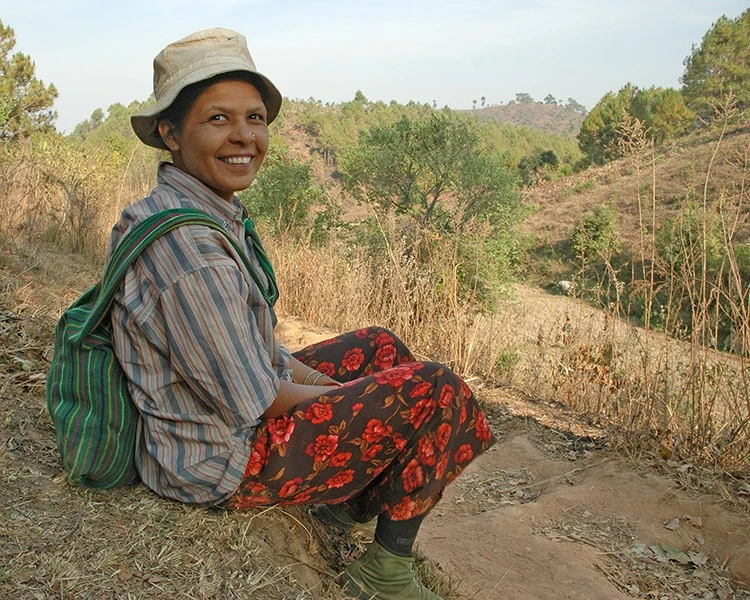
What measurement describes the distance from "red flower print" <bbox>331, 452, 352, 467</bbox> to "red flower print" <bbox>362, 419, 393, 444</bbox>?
0.22 feet

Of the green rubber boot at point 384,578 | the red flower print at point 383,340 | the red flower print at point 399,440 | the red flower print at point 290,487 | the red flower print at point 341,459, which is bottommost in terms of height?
the green rubber boot at point 384,578

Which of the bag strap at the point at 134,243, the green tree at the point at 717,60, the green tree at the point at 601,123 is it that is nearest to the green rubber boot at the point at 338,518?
the bag strap at the point at 134,243

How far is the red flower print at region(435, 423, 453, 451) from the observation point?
73.4 inches

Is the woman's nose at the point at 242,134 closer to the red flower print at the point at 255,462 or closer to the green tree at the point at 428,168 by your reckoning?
the red flower print at the point at 255,462

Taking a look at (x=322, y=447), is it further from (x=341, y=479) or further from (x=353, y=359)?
(x=353, y=359)

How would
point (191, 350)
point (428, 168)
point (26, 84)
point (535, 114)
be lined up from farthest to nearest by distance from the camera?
1. point (535, 114)
2. point (26, 84)
3. point (428, 168)
4. point (191, 350)

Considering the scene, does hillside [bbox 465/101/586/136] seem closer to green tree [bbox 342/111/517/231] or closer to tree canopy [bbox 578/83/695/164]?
tree canopy [bbox 578/83/695/164]

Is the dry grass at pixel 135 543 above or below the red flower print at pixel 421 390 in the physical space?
below

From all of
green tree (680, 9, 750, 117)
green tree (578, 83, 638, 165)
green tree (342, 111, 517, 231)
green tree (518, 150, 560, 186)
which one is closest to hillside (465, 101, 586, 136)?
green tree (518, 150, 560, 186)

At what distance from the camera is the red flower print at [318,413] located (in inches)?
70.9

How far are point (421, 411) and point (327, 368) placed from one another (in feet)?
2.08

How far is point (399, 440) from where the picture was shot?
1.86m

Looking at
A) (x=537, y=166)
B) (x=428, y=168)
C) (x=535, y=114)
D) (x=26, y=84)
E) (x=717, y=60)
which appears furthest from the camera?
(x=535, y=114)

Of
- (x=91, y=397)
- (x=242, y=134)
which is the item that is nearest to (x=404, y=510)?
(x=91, y=397)
